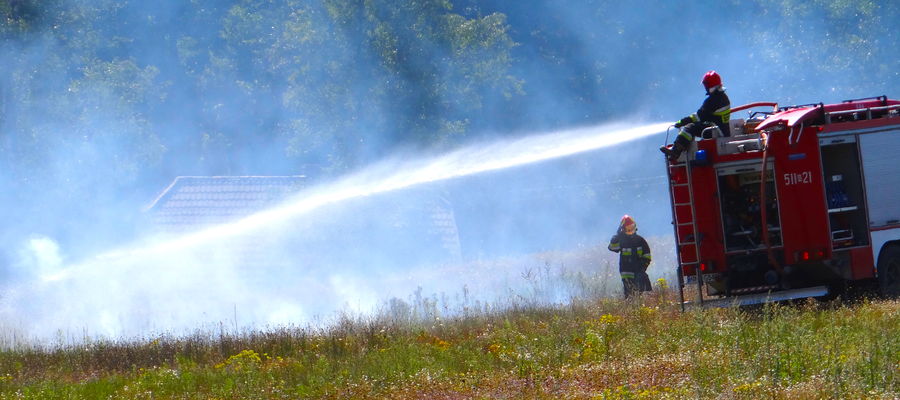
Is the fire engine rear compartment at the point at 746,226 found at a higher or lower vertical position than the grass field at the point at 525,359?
higher

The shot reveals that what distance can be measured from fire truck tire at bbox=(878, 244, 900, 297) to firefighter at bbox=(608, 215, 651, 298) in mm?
3517

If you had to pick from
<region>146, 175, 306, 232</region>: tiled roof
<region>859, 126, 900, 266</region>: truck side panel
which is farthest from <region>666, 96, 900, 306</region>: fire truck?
<region>146, 175, 306, 232</region>: tiled roof

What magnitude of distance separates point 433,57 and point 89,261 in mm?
10238

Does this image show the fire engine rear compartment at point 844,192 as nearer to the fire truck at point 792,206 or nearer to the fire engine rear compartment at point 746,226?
the fire truck at point 792,206

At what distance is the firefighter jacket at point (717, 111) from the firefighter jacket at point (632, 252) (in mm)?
3185

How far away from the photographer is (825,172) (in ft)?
39.9

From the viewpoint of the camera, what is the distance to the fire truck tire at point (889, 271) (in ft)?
39.7

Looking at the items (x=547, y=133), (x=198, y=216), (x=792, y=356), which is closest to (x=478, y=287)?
(x=198, y=216)

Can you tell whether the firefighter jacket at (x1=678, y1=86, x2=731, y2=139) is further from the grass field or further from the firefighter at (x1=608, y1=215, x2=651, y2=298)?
the firefighter at (x1=608, y1=215, x2=651, y2=298)

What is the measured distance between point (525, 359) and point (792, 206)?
387 centimetres

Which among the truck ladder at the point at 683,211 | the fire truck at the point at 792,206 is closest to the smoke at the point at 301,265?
the truck ladder at the point at 683,211

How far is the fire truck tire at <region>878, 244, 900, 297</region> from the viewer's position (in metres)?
12.1

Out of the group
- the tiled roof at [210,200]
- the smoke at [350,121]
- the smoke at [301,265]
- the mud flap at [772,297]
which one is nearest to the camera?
the mud flap at [772,297]

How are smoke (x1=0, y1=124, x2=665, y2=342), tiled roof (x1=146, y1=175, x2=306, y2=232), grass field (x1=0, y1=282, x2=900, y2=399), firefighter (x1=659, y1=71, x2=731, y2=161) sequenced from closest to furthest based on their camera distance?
grass field (x1=0, y1=282, x2=900, y2=399), firefighter (x1=659, y1=71, x2=731, y2=161), smoke (x1=0, y1=124, x2=665, y2=342), tiled roof (x1=146, y1=175, x2=306, y2=232)
